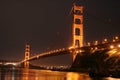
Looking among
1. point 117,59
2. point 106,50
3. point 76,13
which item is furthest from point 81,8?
point 117,59

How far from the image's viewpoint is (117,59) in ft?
188

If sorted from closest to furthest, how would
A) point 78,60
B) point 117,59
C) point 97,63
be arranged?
1. point 117,59
2. point 97,63
3. point 78,60

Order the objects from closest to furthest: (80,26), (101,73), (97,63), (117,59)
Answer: (101,73) < (117,59) < (97,63) < (80,26)

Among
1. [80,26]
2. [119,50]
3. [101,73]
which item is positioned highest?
[80,26]

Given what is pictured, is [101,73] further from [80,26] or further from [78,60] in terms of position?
[80,26]

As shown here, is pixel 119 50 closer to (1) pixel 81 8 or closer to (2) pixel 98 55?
(2) pixel 98 55

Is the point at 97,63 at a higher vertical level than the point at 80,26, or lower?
lower

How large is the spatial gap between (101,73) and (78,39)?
28437mm

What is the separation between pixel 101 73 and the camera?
1896 inches

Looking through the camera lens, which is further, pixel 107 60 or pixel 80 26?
pixel 80 26

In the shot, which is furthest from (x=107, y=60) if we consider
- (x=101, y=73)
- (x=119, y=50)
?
(x=101, y=73)

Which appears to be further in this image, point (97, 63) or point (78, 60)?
point (78, 60)

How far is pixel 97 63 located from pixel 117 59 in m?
7.78

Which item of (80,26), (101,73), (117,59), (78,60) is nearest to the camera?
(101,73)
